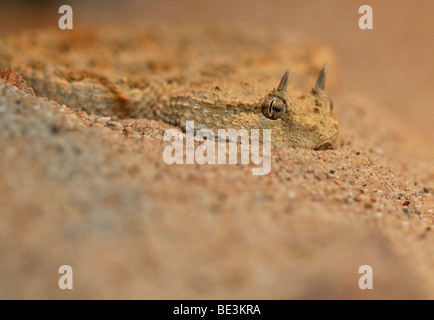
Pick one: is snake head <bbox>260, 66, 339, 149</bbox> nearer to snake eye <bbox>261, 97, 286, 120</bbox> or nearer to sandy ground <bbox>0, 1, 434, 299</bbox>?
snake eye <bbox>261, 97, 286, 120</bbox>

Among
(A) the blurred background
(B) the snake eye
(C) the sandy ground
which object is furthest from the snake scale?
(A) the blurred background

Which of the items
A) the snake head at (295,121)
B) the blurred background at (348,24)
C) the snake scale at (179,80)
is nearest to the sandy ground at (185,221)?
the snake head at (295,121)

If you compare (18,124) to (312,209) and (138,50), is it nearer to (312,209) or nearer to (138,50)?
(312,209)

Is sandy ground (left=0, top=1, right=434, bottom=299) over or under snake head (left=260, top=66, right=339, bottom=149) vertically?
under

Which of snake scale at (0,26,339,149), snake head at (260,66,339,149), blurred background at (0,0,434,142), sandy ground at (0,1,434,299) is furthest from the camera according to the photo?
blurred background at (0,0,434,142)

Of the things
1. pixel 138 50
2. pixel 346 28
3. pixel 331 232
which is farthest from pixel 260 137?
pixel 346 28

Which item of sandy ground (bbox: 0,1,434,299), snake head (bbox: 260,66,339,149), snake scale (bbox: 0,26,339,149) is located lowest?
sandy ground (bbox: 0,1,434,299)

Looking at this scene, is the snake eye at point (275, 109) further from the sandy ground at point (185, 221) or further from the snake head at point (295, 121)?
the sandy ground at point (185, 221)
